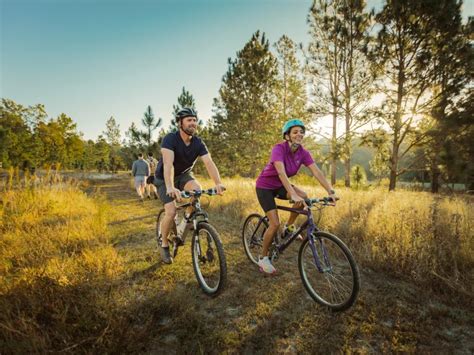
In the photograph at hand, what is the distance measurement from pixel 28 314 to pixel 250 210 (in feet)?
19.4

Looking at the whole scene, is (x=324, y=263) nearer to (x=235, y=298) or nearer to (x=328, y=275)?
(x=328, y=275)

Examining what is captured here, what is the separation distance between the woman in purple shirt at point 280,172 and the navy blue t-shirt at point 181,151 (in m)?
1.15

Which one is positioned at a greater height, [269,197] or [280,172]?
[280,172]


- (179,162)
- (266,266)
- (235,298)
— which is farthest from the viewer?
(179,162)

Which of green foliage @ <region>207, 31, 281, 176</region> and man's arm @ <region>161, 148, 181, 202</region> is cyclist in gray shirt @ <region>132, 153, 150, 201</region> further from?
green foliage @ <region>207, 31, 281, 176</region>

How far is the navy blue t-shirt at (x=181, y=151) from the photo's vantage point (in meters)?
3.53

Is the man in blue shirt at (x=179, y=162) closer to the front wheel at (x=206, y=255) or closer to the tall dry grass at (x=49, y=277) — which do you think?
the front wheel at (x=206, y=255)

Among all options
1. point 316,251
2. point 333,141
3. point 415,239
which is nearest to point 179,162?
point 316,251

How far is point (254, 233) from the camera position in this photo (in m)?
4.37

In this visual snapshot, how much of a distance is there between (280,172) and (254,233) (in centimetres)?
161

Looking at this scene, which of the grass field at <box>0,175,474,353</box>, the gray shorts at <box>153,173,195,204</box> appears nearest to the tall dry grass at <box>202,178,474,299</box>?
the grass field at <box>0,175,474,353</box>

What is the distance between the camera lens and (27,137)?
28.2 meters

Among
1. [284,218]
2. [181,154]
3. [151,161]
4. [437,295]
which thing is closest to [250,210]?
[284,218]

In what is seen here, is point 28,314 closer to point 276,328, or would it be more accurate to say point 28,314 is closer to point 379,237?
point 276,328
